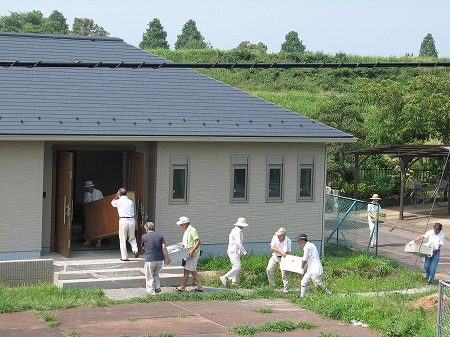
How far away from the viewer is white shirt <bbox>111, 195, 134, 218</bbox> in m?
19.2

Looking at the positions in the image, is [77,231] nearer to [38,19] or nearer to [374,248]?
[374,248]

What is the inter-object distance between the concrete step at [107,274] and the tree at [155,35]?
109286 mm

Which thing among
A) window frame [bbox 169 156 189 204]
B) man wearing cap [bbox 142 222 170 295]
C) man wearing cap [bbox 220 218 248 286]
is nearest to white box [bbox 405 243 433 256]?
man wearing cap [bbox 220 218 248 286]

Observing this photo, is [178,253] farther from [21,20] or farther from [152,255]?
[21,20]

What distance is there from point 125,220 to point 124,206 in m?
0.33

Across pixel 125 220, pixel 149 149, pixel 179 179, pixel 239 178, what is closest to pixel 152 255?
pixel 125 220

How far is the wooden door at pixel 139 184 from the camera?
66.5ft

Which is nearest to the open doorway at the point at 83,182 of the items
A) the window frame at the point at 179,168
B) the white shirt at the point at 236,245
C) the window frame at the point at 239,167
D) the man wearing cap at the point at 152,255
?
the window frame at the point at 179,168

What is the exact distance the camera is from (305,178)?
2258 centimetres

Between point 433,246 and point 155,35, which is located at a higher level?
point 155,35

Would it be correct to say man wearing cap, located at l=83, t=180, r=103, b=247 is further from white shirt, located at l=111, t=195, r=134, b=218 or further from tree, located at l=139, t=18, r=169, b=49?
tree, located at l=139, t=18, r=169, b=49

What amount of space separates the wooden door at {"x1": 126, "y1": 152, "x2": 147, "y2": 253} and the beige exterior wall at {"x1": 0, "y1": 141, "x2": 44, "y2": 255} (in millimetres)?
2397

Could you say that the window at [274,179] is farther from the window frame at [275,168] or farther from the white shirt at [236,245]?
the white shirt at [236,245]

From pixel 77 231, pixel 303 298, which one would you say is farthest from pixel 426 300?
pixel 77 231
